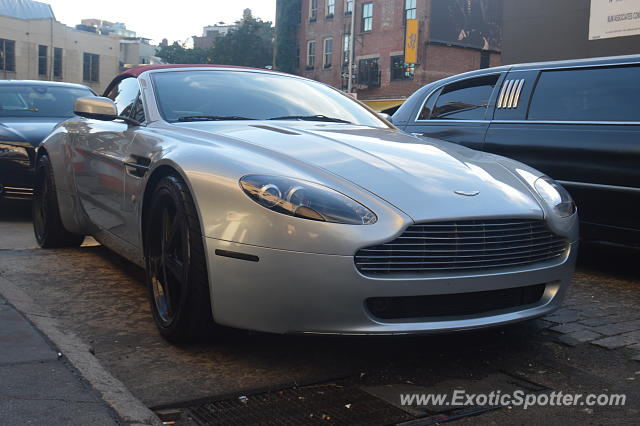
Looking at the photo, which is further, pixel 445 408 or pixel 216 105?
pixel 216 105

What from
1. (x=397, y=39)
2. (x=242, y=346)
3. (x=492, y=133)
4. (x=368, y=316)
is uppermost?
(x=397, y=39)

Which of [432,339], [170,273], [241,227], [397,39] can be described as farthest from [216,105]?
[397,39]

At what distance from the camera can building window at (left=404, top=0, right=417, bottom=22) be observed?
36.5 m

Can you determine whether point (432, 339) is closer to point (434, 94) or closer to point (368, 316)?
point (368, 316)

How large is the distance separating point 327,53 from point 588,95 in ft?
Result: 125

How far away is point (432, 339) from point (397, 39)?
34.8 m

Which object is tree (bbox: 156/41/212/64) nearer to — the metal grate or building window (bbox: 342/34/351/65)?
building window (bbox: 342/34/351/65)

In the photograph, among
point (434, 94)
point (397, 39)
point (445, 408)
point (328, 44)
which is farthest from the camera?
point (328, 44)

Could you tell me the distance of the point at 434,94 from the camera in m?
6.50

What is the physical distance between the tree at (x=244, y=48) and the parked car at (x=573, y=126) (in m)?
48.0

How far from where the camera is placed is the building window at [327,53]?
42094mm

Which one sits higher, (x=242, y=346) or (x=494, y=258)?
(x=494, y=258)

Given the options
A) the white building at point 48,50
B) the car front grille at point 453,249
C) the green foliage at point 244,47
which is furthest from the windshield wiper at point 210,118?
the white building at point 48,50

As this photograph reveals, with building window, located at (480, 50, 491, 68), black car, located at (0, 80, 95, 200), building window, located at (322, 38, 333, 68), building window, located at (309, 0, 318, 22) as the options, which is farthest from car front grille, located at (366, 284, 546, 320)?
building window, located at (309, 0, 318, 22)
